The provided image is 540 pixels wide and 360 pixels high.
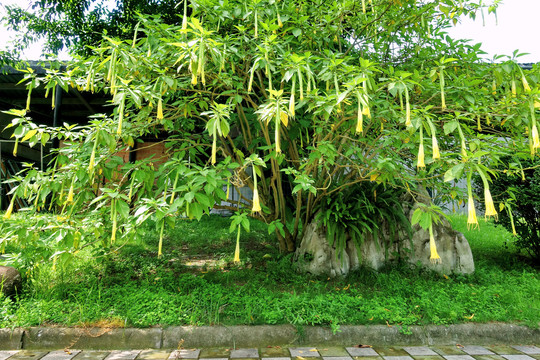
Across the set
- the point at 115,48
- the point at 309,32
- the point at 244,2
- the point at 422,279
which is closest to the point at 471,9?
the point at 309,32

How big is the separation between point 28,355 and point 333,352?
2.37 meters

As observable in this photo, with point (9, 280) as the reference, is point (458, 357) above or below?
below

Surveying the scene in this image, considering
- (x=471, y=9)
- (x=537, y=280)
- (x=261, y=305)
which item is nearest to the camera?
(x=261, y=305)

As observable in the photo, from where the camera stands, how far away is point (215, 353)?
8.71 feet

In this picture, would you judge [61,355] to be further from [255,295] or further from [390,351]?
[390,351]

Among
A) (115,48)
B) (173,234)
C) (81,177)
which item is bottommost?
(173,234)

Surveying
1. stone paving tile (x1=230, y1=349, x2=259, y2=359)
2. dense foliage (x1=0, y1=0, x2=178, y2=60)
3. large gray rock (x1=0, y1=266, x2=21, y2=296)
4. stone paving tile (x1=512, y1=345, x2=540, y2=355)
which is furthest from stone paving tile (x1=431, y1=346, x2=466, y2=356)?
dense foliage (x1=0, y1=0, x2=178, y2=60)

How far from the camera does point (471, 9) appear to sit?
11.1 feet

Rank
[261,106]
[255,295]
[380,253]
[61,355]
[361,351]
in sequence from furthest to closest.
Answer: [380,253] → [255,295] → [361,351] → [61,355] → [261,106]

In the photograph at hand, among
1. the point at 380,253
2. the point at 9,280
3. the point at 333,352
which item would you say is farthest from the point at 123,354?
the point at 380,253

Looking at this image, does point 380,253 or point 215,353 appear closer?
point 215,353

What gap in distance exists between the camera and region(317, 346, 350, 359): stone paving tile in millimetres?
2635

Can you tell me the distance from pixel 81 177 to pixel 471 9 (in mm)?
3940

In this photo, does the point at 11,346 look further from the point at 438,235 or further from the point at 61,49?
the point at 61,49
